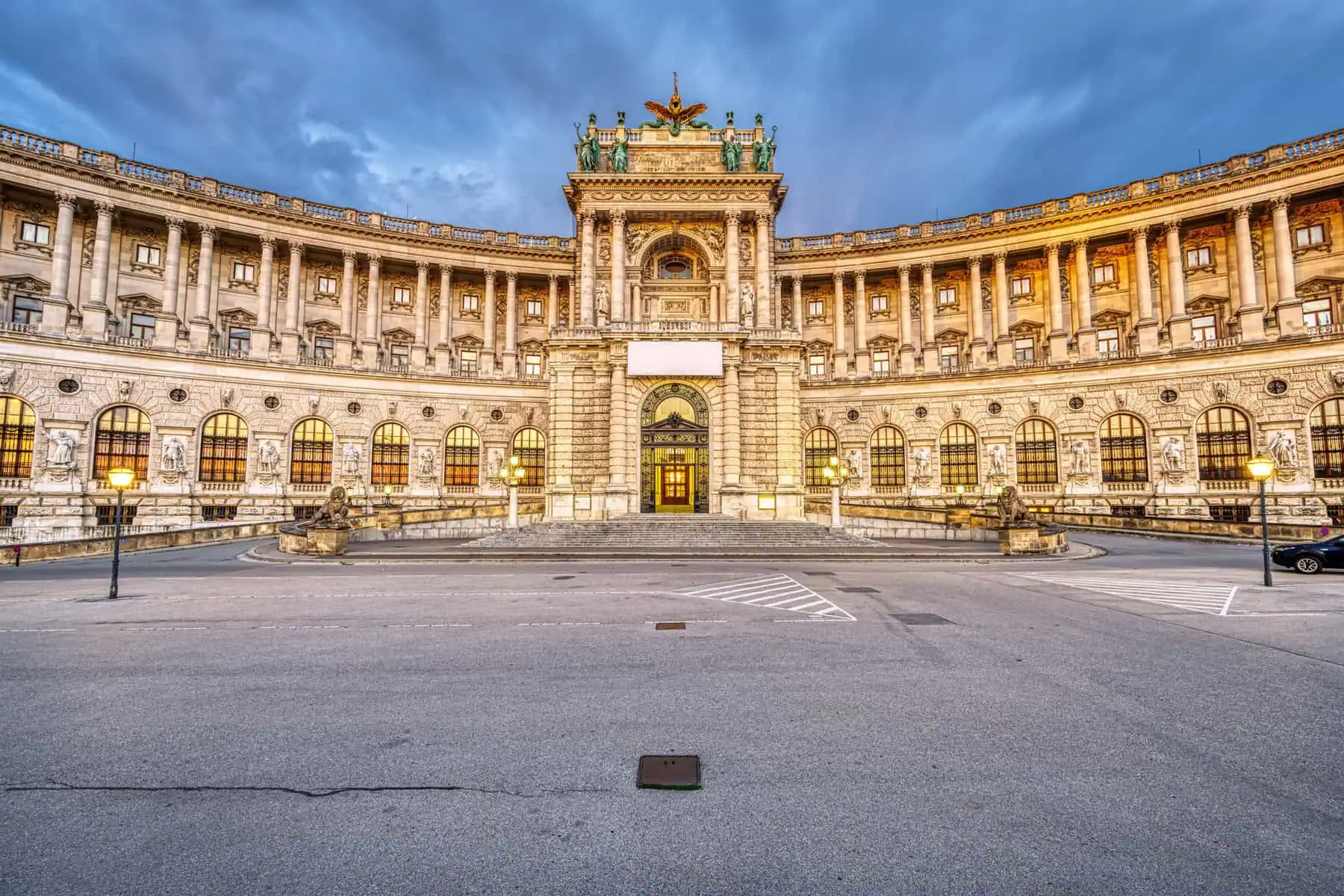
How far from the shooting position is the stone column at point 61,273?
3658 cm

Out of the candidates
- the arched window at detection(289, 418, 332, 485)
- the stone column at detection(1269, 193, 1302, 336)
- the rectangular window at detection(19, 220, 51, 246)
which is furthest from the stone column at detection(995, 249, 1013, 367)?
the rectangular window at detection(19, 220, 51, 246)

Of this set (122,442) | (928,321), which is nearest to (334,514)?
(122,442)

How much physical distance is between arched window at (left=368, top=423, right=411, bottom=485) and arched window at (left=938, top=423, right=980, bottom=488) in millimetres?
38863

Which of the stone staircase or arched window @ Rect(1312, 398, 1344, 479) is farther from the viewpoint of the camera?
arched window @ Rect(1312, 398, 1344, 479)

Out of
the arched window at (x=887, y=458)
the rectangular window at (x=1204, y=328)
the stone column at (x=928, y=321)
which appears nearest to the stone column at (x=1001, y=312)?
the stone column at (x=928, y=321)

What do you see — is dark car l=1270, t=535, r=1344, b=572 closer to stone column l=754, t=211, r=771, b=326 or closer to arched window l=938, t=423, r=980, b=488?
arched window l=938, t=423, r=980, b=488

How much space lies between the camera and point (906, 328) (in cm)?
4869

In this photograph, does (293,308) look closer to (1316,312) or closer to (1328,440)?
(1328,440)

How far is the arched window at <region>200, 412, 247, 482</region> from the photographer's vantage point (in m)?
39.6

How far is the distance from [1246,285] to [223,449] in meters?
66.7

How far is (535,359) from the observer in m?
51.3

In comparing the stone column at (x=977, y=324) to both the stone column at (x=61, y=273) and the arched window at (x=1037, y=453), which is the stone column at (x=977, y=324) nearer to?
the arched window at (x=1037, y=453)

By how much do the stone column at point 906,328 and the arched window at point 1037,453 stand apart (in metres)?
8.97

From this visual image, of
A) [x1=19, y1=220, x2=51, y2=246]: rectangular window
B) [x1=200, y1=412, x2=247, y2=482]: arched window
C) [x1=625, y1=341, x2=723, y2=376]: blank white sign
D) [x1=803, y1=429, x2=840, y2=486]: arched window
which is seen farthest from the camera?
[x1=803, y1=429, x2=840, y2=486]: arched window
